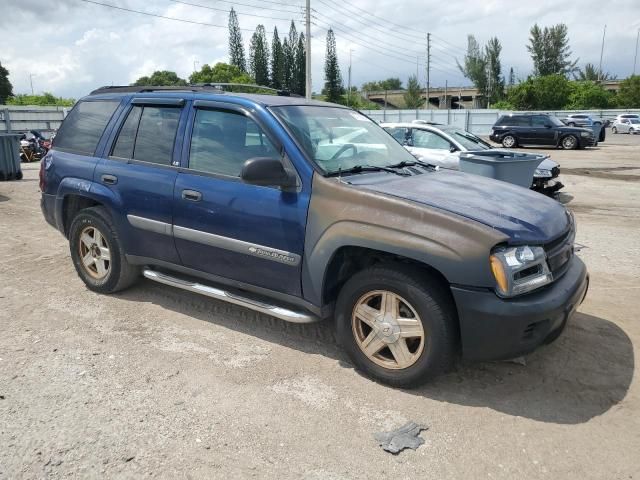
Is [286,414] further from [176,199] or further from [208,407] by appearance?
[176,199]

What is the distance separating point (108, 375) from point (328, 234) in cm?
176

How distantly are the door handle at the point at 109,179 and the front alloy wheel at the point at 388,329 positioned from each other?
250 cm

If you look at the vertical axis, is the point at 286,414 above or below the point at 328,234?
below

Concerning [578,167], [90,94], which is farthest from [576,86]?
[90,94]

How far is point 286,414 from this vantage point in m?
3.20

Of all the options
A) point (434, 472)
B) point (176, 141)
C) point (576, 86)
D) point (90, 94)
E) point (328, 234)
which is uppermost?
point (576, 86)

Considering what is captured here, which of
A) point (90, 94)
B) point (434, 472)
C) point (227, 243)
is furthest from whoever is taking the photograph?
point (90, 94)

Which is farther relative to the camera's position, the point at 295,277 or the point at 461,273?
the point at 295,277

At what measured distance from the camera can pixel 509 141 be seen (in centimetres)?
2580

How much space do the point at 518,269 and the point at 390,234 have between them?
0.76m

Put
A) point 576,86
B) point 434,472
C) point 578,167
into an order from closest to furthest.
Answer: point 434,472 → point 578,167 → point 576,86

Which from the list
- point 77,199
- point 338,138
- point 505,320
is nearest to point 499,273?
point 505,320

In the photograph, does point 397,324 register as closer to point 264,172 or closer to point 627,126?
point 264,172

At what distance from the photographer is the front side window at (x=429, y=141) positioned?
1135 centimetres
